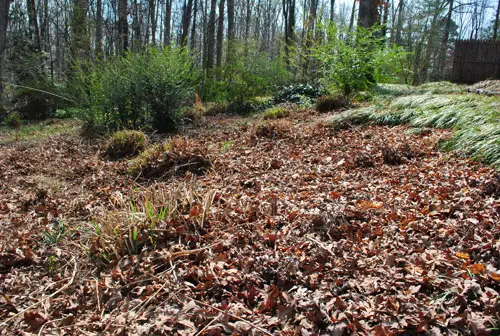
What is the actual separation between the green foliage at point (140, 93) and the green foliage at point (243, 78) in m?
2.39

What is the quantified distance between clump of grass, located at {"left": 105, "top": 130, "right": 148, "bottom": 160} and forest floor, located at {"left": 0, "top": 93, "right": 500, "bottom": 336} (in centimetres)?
153

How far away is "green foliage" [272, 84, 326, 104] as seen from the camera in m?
9.59

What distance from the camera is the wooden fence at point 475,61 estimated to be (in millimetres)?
11316

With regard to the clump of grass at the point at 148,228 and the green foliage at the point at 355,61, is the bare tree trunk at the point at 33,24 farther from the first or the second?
the clump of grass at the point at 148,228

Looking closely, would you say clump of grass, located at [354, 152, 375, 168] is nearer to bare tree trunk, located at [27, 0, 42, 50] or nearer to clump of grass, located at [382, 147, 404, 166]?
clump of grass, located at [382, 147, 404, 166]

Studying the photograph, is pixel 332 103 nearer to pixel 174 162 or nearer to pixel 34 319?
pixel 174 162

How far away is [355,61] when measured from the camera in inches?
300

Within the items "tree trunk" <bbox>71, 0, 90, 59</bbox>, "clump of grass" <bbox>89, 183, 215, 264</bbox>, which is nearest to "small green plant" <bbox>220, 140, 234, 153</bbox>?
"clump of grass" <bbox>89, 183, 215, 264</bbox>

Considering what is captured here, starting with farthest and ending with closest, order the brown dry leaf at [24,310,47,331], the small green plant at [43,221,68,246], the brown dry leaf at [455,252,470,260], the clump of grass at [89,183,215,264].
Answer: the small green plant at [43,221,68,246]
the clump of grass at [89,183,215,264]
the brown dry leaf at [455,252,470,260]
the brown dry leaf at [24,310,47,331]

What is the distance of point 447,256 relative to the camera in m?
2.23

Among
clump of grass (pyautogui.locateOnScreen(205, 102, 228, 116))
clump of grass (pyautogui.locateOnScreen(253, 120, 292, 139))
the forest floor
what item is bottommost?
the forest floor

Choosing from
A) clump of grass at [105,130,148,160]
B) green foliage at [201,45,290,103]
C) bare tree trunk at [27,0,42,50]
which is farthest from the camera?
bare tree trunk at [27,0,42,50]

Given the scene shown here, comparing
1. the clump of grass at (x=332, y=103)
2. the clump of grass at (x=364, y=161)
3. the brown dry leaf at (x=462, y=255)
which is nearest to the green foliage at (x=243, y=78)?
the clump of grass at (x=332, y=103)

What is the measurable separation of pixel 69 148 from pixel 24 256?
4.19 metres
